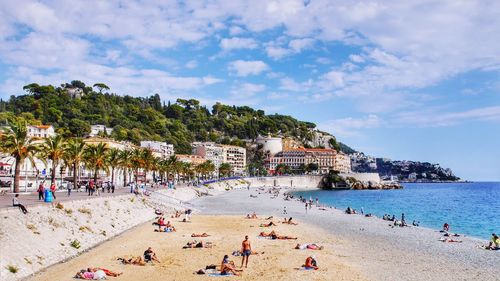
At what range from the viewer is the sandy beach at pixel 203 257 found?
19297 mm

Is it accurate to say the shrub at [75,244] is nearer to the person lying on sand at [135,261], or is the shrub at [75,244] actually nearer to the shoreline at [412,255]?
the person lying on sand at [135,261]

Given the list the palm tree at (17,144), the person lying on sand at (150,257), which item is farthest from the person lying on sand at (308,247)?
the palm tree at (17,144)

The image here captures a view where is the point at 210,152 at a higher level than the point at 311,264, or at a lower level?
higher

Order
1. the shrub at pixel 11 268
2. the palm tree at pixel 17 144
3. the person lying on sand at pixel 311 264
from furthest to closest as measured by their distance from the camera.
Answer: the palm tree at pixel 17 144, the person lying on sand at pixel 311 264, the shrub at pixel 11 268

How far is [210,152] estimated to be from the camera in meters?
190

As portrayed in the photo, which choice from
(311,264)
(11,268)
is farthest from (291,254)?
(11,268)

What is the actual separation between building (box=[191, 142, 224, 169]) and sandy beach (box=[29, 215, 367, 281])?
152 metres

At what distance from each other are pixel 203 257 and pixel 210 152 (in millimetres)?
167280

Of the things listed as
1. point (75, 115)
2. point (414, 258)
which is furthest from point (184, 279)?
point (75, 115)

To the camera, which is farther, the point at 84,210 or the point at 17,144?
the point at 17,144

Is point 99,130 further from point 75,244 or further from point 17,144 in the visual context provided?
point 75,244

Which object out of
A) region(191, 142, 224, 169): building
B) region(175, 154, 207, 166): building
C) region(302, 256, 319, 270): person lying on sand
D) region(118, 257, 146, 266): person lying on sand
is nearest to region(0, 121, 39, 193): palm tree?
region(118, 257, 146, 266): person lying on sand

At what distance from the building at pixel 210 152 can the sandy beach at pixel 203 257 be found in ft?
498

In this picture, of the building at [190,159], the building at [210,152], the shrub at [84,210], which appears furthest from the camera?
the building at [210,152]
